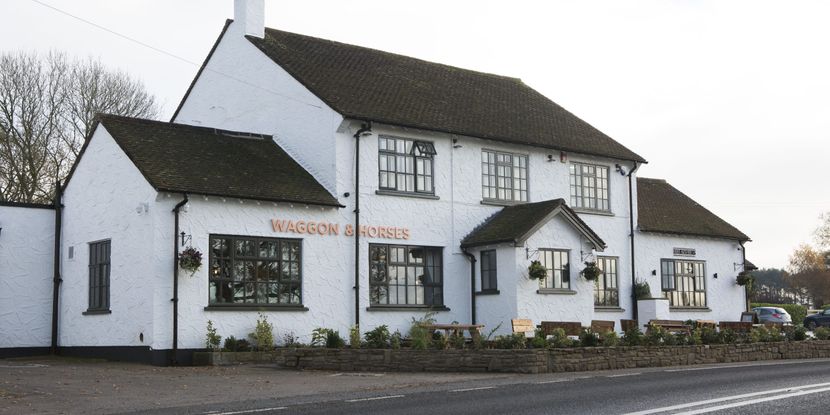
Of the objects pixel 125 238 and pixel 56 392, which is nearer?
pixel 56 392

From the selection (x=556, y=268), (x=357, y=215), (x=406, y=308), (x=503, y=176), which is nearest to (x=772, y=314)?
(x=556, y=268)

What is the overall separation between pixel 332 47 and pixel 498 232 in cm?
879

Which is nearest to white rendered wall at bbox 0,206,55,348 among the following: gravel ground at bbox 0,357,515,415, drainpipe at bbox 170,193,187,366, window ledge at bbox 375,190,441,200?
gravel ground at bbox 0,357,515,415

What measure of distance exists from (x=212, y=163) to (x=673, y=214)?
17923mm

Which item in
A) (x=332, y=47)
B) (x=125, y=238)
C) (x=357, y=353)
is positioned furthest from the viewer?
(x=332, y=47)

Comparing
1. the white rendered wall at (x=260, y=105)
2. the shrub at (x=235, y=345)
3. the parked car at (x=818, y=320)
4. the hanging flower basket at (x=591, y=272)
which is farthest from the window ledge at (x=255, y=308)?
the parked car at (x=818, y=320)

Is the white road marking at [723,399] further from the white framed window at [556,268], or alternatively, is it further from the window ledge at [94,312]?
the window ledge at [94,312]

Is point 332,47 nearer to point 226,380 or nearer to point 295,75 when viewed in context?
point 295,75

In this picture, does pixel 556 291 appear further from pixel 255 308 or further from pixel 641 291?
pixel 255 308

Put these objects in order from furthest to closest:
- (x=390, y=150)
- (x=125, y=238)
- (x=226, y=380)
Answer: (x=390, y=150) < (x=125, y=238) < (x=226, y=380)

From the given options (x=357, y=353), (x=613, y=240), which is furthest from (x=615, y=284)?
(x=357, y=353)

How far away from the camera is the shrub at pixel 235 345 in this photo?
22484mm

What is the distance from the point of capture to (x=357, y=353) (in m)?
19.5

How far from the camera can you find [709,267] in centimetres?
3441
